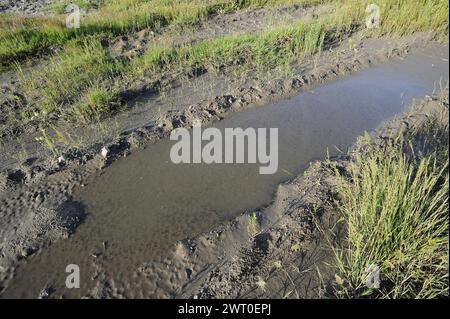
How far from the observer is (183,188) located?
3943 mm

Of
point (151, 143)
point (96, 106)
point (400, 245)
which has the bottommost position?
point (151, 143)

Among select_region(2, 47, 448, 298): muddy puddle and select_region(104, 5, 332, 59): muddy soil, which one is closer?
select_region(2, 47, 448, 298): muddy puddle

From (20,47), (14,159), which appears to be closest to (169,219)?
(14,159)

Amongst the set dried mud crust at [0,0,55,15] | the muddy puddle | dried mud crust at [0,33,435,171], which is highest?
dried mud crust at [0,0,55,15]

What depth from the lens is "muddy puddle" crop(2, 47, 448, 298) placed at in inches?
125

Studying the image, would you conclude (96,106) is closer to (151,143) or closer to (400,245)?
(151,143)

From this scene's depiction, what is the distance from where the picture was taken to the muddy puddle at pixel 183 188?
3184 mm

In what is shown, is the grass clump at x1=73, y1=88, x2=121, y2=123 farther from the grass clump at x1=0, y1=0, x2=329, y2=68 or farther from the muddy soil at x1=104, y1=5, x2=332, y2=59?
the grass clump at x1=0, y1=0, x2=329, y2=68

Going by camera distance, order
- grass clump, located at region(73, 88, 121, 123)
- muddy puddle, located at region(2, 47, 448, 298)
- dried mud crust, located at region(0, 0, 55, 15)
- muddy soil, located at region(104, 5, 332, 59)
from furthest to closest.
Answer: dried mud crust, located at region(0, 0, 55, 15)
muddy soil, located at region(104, 5, 332, 59)
grass clump, located at region(73, 88, 121, 123)
muddy puddle, located at region(2, 47, 448, 298)

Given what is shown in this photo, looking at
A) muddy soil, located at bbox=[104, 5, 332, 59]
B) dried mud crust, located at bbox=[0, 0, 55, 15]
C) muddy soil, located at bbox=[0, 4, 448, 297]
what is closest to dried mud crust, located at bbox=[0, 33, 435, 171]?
muddy soil, located at bbox=[0, 4, 448, 297]

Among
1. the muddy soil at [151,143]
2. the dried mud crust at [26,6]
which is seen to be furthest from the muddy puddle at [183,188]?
the dried mud crust at [26,6]

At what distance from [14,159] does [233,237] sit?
3088 mm

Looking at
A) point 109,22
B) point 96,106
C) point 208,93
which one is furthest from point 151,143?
point 109,22
